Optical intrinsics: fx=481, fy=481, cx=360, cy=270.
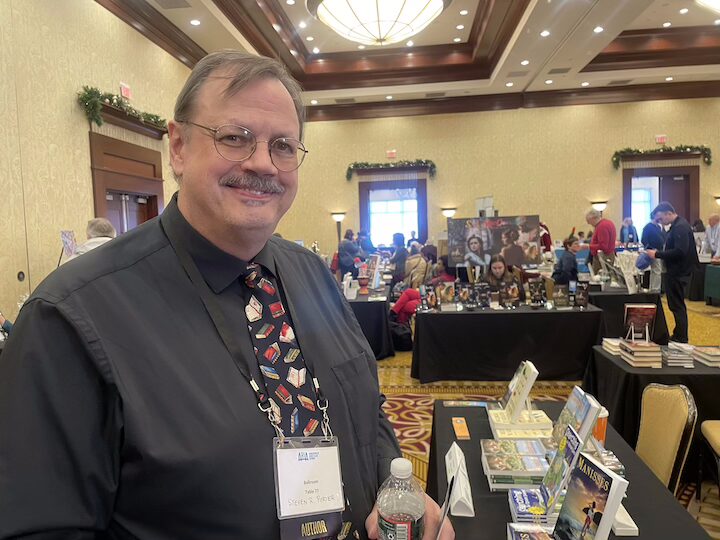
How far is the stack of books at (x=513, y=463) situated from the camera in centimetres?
158

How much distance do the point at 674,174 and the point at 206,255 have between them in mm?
13325

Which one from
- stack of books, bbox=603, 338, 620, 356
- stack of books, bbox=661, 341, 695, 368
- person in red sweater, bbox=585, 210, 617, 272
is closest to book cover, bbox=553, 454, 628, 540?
stack of books, bbox=661, 341, 695, 368

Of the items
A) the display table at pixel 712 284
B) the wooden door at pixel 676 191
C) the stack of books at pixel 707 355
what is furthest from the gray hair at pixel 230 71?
the wooden door at pixel 676 191

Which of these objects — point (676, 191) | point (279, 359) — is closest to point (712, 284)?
point (676, 191)

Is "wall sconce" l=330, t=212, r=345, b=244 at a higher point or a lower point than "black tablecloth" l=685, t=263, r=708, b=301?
higher

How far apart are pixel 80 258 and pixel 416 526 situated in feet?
2.80

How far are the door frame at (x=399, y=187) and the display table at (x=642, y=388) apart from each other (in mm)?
9336

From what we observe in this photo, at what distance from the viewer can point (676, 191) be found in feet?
38.2

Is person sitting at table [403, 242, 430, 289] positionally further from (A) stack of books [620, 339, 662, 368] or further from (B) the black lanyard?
(B) the black lanyard

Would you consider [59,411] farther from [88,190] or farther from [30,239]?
[88,190]

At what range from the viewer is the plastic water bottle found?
97 centimetres

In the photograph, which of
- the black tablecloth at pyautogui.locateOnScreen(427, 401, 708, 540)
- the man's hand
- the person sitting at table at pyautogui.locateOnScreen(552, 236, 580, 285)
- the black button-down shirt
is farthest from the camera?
the person sitting at table at pyautogui.locateOnScreen(552, 236, 580, 285)

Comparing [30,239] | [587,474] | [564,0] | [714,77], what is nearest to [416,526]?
[587,474]

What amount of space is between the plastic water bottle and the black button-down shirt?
0.23 metres
